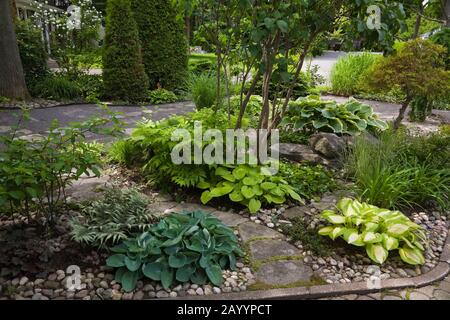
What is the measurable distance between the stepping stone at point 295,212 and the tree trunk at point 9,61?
19.3 feet

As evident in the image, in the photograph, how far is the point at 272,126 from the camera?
3766mm

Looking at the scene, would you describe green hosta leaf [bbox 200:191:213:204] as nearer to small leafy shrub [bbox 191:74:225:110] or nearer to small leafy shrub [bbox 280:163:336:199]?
small leafy shrub [bbox 280:163:336:199]

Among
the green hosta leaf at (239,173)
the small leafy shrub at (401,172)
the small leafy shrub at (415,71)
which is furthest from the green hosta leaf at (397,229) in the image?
the small leafy shrub at (415,71)

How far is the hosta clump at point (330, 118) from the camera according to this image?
4422 millimetres

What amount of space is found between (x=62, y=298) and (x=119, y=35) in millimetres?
6111

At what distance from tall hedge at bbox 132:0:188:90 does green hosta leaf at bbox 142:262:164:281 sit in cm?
658

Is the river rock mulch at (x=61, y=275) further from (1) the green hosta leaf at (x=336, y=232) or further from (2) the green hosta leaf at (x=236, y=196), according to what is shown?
(2) the green hosta leaf at (x=236, y=196)

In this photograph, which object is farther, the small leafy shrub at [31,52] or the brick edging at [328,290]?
the small leafy shrub at [31,52]

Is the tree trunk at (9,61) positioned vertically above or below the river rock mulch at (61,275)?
above

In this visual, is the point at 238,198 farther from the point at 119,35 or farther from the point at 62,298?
the point at 119,35

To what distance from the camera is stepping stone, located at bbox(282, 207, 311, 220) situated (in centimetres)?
292

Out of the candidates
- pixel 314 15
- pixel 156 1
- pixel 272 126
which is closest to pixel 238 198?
pixel 272 126

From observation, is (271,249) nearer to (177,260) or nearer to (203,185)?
(177,260)

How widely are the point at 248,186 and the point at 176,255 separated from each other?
42.8 inches
